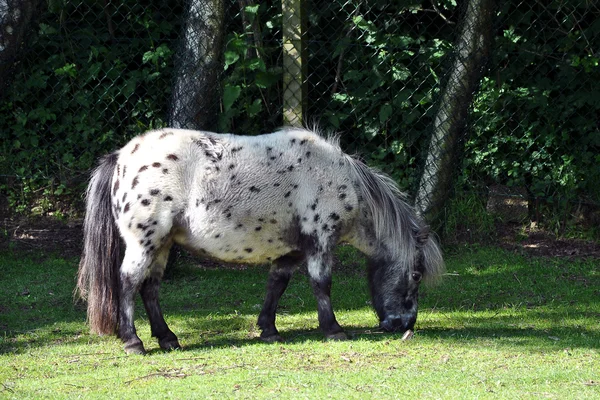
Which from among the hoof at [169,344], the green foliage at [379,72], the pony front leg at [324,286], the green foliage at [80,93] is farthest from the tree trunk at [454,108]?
the hoof at [169,344]

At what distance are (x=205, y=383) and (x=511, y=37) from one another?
6.56 m

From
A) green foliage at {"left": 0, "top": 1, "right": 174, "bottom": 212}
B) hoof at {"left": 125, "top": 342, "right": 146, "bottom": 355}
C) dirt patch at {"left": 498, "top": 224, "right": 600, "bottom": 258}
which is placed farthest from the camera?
green foliage at {"left": 0, "top": 1, "right": 174, "bottom": 212}

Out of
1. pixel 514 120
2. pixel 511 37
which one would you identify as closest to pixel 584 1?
pixel 511 37

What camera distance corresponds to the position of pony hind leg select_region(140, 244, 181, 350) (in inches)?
265

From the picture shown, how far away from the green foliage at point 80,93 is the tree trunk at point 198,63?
186 centimetres

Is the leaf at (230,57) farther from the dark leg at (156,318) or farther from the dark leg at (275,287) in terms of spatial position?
the dark leg at (156,318)

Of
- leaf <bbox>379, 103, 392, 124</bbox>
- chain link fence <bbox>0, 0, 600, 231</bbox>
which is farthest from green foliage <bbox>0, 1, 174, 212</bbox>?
leaf <bbox>379, 103, 392, 124</bbox>

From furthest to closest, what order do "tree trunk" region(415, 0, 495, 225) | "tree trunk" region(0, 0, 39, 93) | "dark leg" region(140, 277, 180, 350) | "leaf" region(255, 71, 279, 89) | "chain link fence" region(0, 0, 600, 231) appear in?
"chain link fence" region(0, 0, 600, 231) → "tree trunk" region(415, 0, 495, 225) → "leaf" region(255, 71, 279, 89) → "tree trunk" region(0, 0, 39, 93) → "dark leg" region(140, 277, 180, 350)

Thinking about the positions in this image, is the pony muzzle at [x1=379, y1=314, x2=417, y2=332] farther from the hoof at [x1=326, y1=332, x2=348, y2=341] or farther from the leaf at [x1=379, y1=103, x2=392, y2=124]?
the leaf at [x1=379, y1=103, x2=392, y2=124]

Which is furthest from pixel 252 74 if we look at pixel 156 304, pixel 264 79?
pixel 156 304

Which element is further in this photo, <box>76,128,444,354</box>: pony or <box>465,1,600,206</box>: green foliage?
<box>465,1,600,206</box>: green foliage

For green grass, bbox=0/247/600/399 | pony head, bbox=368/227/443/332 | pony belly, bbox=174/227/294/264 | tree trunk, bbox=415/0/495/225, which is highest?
tree trunk, bbox=415/0/495/225

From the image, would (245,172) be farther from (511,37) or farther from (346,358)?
(511,37)

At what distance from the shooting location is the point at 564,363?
20.0 feet
